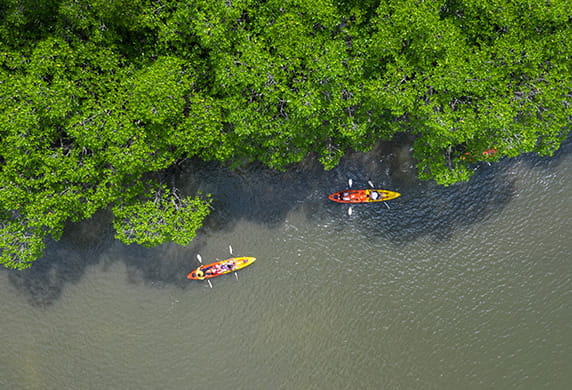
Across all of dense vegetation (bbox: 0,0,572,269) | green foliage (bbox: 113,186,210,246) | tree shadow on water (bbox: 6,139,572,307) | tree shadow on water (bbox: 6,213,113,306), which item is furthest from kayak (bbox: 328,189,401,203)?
tree shadow on water (bbox: 6,213,113,306)

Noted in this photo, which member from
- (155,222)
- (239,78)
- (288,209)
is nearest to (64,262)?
(155,222)

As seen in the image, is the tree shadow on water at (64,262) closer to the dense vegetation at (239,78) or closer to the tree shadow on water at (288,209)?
the tree shadow on water at (288,209)

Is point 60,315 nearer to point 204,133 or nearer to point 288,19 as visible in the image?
point 204,133

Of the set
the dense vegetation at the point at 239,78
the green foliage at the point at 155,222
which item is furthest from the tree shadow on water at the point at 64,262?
the dense vegetation at the point at 239,78

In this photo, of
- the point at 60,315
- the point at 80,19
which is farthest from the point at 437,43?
the point at 60,315

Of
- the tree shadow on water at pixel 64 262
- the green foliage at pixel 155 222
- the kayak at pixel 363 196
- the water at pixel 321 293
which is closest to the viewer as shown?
the green foliage at pixel 155 222

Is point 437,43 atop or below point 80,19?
below
